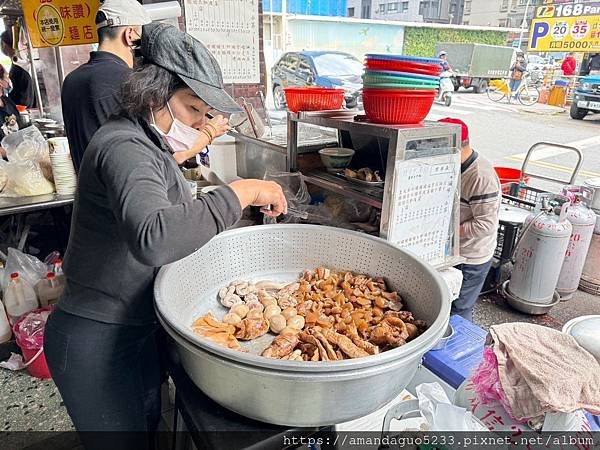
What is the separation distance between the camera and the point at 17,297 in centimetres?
250

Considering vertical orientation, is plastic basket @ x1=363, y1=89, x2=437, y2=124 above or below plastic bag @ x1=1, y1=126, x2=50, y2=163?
above

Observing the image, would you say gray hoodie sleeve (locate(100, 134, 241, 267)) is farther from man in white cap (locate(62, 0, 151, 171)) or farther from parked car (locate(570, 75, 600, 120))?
parked car (locate(570, 75, 600, 120))

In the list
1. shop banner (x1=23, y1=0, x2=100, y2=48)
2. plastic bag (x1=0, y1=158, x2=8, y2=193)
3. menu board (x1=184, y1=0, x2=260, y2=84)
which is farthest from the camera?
shop banner (x1=23, y1=0, x2=100, y2=48)

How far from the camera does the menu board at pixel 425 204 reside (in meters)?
1.58

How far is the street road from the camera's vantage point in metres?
7.47

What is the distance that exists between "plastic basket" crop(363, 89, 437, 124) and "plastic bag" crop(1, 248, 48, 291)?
2342mm

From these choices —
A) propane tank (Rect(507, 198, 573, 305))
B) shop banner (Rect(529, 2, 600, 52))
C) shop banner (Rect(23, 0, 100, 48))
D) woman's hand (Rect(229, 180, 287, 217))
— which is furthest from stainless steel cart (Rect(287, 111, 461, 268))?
shop banner (Rect(529, 2, 600, 52))

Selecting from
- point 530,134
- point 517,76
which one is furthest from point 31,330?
point 517,76

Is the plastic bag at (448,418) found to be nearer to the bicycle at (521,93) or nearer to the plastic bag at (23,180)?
the plastic bag at (23,180)

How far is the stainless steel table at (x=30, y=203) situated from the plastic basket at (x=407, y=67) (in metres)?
2.08

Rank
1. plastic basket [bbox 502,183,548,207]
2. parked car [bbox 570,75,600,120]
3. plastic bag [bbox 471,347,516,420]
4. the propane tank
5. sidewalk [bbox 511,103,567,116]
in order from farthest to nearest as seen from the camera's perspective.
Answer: sidewalk [bbox 511,103,567,116] → parked car [bbox 570,75,600,120] → plastic basket [bbox 502,183,548,207] → the propane tank → plastic bag [bbox 471,347,516,420]

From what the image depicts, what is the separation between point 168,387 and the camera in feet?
6.35

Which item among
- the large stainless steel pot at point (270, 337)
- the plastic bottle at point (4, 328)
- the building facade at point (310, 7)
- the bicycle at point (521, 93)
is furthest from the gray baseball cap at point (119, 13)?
the bicycle at point (521, 93)

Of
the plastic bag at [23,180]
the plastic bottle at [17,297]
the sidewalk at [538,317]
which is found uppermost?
the plastic bag at [23,180]
